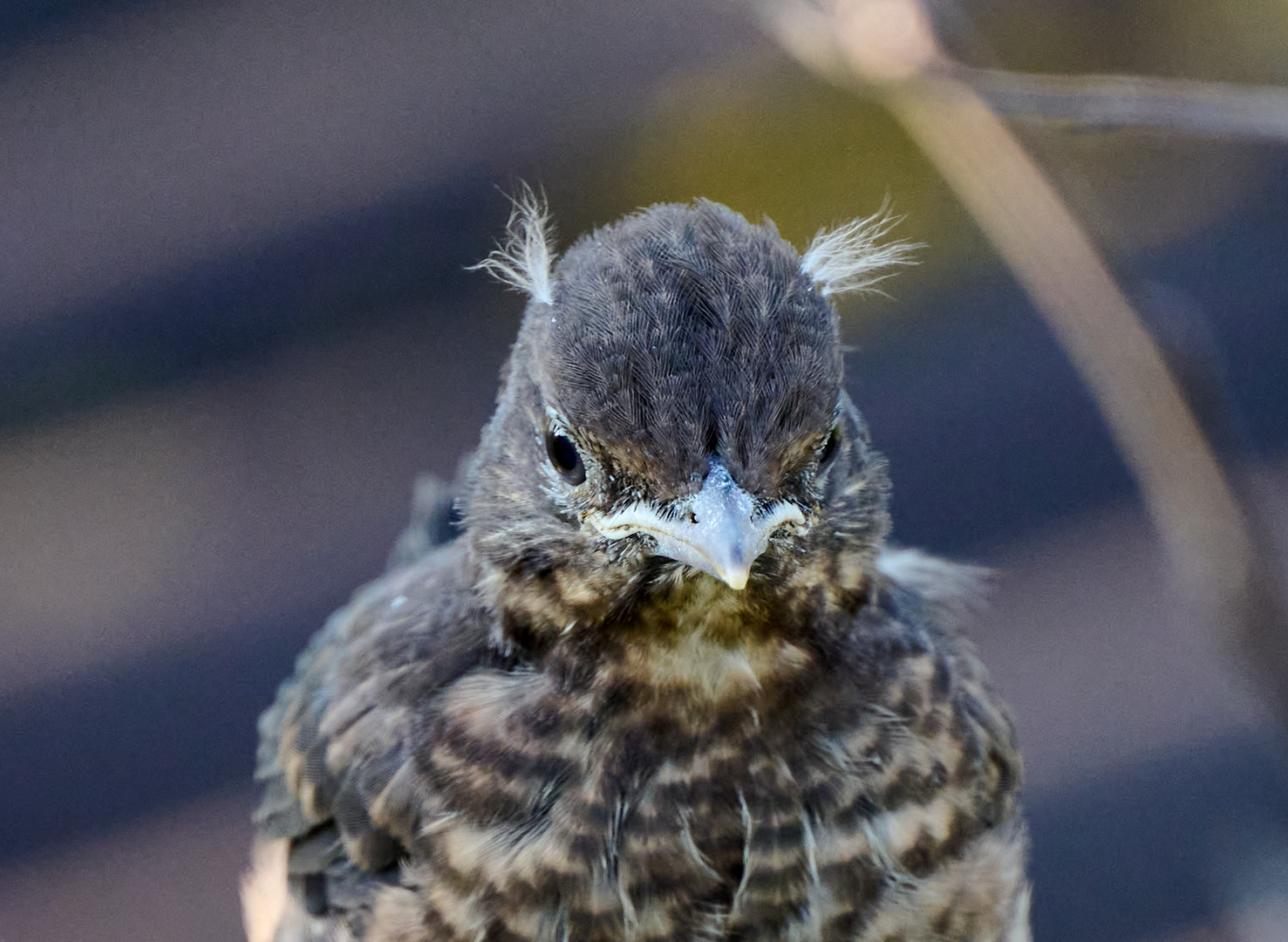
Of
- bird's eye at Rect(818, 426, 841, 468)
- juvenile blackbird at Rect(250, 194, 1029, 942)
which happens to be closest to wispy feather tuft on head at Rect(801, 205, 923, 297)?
juvenile blackbird at Rect(250, 194, 1029, 942)

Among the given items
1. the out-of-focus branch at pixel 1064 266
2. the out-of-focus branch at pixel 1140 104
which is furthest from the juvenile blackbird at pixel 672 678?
the out-of-focus branch at pixel 1140 104

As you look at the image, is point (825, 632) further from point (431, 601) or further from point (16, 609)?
point (16, 609)

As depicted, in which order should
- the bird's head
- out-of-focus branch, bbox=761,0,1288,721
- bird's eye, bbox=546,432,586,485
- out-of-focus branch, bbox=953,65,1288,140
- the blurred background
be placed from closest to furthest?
out-of-focus branch, bbox=953,65,1288,140 < out-of-focus branch, bbox=761,0,1288,721 < the bird's head < bird's eye, bbox=546,432,586,485 < the blurred background

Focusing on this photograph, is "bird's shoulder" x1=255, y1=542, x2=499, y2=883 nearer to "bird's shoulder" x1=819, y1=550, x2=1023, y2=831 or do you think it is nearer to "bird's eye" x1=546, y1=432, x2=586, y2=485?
"bird's eye" x1=546, y1=432, x2=586, y2=485

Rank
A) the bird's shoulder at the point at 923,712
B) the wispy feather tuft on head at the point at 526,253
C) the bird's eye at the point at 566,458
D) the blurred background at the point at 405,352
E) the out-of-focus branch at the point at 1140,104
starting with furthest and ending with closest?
1. the blurred background at the point at 405,352
2. the wispy feather tuft on head at the point at 526,253
3. the bird's shoulder at the point at 923,712
4. the bird's eye at the point at 566,458
5. the out-of-focus branch at the point at 1140,104

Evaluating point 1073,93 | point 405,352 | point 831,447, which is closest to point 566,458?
point 831,447

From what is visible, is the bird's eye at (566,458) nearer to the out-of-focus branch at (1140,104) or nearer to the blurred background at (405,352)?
the out-of-focus branch at (1140,104)
